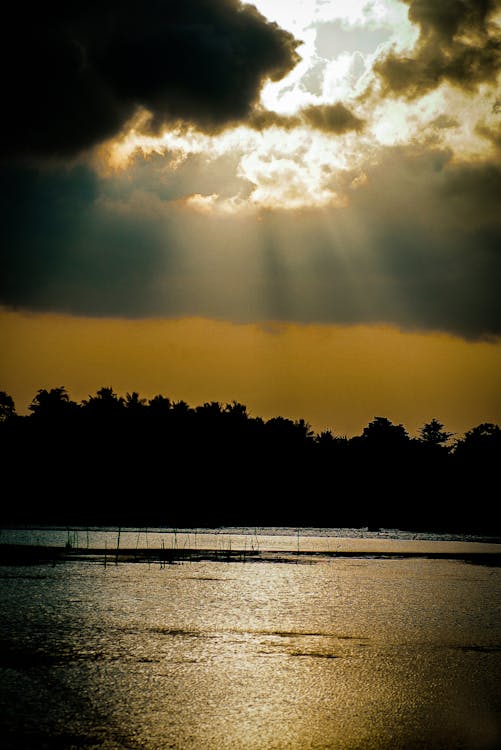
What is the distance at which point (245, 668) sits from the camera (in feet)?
40.4

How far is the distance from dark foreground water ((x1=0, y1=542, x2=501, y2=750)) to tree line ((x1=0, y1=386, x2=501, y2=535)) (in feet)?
320

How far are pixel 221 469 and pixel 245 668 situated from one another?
131 metres

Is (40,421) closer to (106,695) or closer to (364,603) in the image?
(364,603)

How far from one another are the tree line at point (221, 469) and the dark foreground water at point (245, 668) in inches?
3844

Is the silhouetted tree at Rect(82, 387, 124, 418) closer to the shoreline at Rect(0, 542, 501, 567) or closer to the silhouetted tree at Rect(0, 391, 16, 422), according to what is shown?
the silhouetted tree at Rect(0, 391, 16, 422)

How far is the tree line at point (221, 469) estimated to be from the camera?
124938mm

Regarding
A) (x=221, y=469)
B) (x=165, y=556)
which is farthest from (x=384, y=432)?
(x=165, y=556)

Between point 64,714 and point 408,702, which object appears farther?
point 408,702

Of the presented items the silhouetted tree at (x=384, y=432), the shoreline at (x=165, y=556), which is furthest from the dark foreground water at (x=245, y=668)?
the silhouetted tree at (x=384, y=432)

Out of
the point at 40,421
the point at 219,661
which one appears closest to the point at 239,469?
the point at 40,421

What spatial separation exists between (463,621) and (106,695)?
10171mm

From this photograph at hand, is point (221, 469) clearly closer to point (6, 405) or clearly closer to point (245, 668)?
point (6, 405)

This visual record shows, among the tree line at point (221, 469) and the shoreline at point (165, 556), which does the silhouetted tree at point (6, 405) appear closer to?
the tree line at point (221, 469)

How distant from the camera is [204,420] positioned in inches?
5807
